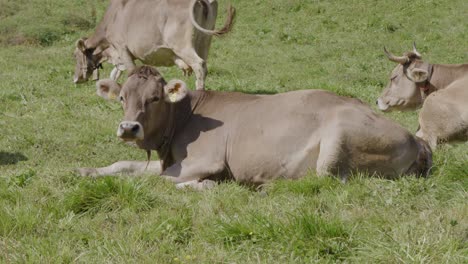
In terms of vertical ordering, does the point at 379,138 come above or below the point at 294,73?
above

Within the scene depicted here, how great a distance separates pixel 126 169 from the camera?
25.2ft

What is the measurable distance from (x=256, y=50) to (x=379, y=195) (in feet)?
A: 46.4

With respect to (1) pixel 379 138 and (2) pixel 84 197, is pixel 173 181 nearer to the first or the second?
(2) pixel 84 197

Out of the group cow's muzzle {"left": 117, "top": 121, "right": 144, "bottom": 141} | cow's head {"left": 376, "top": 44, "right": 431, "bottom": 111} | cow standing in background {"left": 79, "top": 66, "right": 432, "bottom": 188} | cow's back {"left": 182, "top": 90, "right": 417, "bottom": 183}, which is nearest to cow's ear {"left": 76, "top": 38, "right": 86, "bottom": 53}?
cow's head {"left": 376, "top": 44, "right": 431, "bottom": 111}

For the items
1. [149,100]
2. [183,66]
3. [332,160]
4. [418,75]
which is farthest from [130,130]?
[183,66]

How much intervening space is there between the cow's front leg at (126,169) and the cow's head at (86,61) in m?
7.75

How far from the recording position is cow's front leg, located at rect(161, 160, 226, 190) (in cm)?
730

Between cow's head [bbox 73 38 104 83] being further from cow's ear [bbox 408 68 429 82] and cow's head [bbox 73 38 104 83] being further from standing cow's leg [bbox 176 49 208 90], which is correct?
cow's ear [bbox 408 68 429 82]

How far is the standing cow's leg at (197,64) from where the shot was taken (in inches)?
517

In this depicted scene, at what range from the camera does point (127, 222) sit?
18.6 ft

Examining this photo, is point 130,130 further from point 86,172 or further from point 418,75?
point 418,75

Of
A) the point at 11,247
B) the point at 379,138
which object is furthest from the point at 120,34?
the point at 11,247

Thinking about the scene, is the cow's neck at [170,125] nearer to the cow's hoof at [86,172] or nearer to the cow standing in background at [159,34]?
the cow's hoof at [86,172]

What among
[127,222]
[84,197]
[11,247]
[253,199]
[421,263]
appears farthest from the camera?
[253,199]
